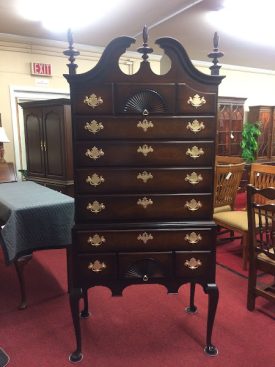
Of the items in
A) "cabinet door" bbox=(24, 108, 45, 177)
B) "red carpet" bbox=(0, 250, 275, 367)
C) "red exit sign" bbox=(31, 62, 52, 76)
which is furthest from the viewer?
"red exit sign" bbox=(31, 62, 52, 76)

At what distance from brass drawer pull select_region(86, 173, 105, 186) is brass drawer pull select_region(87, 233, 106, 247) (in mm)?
276

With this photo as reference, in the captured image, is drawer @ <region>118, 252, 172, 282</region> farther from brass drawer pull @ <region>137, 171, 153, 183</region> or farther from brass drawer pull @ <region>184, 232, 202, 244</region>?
brass drawer pull @ <region>137, 171, 153, 183</region>


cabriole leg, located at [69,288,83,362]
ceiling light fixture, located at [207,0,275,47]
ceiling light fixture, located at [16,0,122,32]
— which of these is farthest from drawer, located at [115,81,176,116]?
ceiling light fixture, located at [207,0,275,47]

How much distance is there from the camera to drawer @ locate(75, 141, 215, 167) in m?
1.60

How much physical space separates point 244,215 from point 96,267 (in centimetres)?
189

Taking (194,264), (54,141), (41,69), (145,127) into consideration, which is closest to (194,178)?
(145,127)

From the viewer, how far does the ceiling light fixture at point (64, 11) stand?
309 centimetres

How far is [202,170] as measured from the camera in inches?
65.6

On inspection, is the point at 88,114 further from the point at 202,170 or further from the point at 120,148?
the point at 202,170

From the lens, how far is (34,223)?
2.13 metres

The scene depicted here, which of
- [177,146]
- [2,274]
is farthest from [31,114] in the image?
[177,146]

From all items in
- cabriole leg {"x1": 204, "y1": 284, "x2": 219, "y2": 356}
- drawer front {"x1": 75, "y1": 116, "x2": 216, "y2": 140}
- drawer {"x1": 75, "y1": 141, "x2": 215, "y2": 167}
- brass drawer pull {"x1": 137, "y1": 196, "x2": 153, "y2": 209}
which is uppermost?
drawer front {"x1": 75, "y1": 116, "x2": 216, "y2": 140}

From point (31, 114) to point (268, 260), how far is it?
3.31m

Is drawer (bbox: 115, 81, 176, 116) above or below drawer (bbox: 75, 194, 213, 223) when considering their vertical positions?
above
